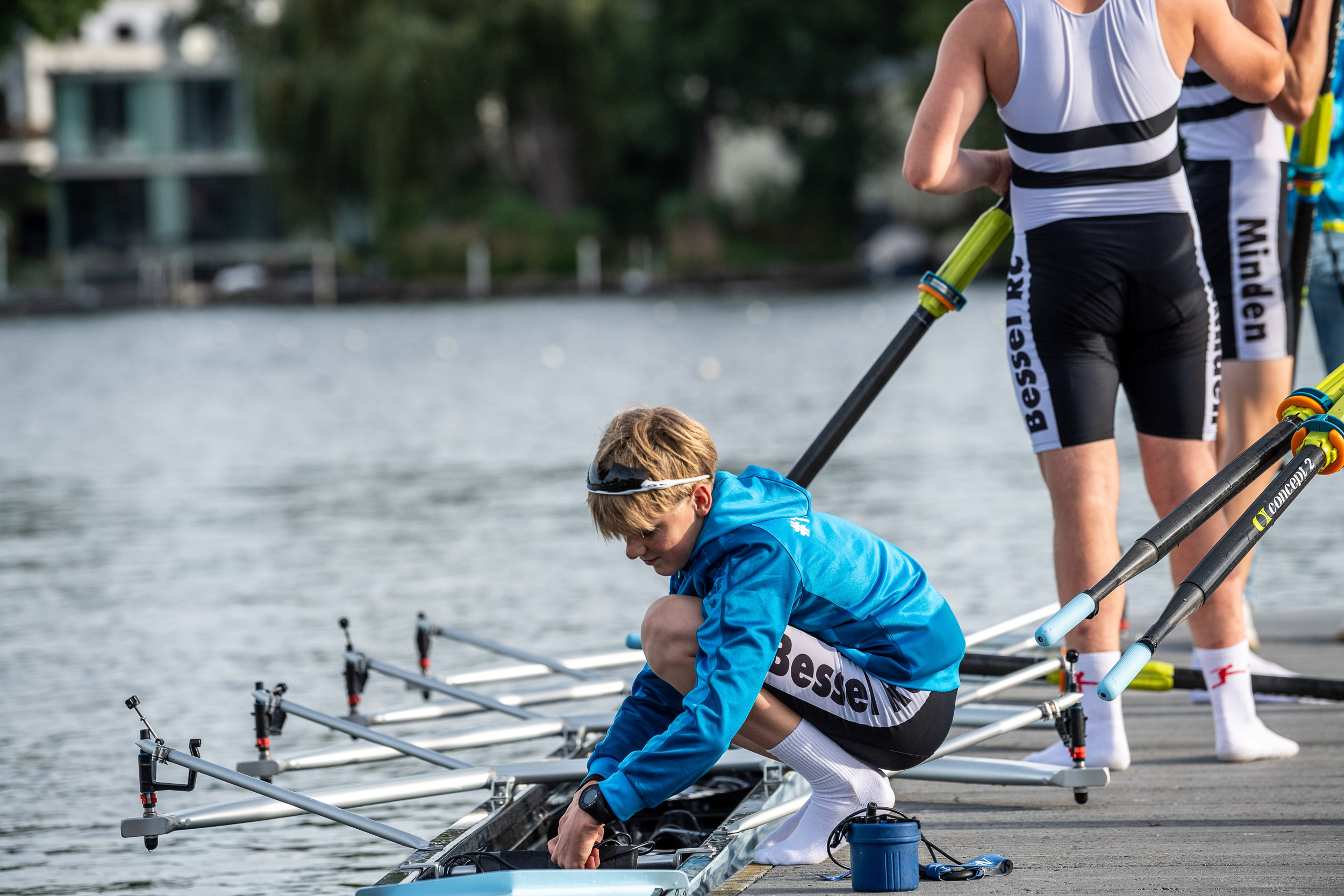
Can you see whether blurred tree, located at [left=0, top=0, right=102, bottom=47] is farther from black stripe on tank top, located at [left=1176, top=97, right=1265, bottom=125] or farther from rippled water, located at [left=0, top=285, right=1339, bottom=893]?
black stripe on tank top, located at [left=1176, top=97, right=1265, bottom=125]

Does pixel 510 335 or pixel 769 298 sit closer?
pixel 510 335

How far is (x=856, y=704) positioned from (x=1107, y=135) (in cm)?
148

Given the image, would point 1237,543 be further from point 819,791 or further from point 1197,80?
point 1197,80

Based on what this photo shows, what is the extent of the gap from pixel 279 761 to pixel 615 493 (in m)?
1.80

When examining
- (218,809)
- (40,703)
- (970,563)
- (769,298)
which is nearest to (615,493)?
(218,809)

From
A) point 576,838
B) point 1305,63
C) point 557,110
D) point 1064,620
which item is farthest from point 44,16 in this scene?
point 1064,620

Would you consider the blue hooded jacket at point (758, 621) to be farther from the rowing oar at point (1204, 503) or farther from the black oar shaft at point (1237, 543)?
Answer: the black oar shaft at point (1237, 543)

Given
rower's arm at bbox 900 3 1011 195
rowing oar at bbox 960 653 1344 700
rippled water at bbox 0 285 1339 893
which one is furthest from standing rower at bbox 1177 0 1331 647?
rippled water at bbox 0 285 1339 893

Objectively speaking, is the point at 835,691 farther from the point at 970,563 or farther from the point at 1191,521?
the point at 970,563

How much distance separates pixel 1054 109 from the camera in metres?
4.07

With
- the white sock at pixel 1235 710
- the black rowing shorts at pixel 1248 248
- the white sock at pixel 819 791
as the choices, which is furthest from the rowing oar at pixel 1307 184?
the white sock at pixel 819 791

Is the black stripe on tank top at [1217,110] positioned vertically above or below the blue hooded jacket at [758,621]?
above

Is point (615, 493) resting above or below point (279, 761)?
above

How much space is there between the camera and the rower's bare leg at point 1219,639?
4273 millimetres
